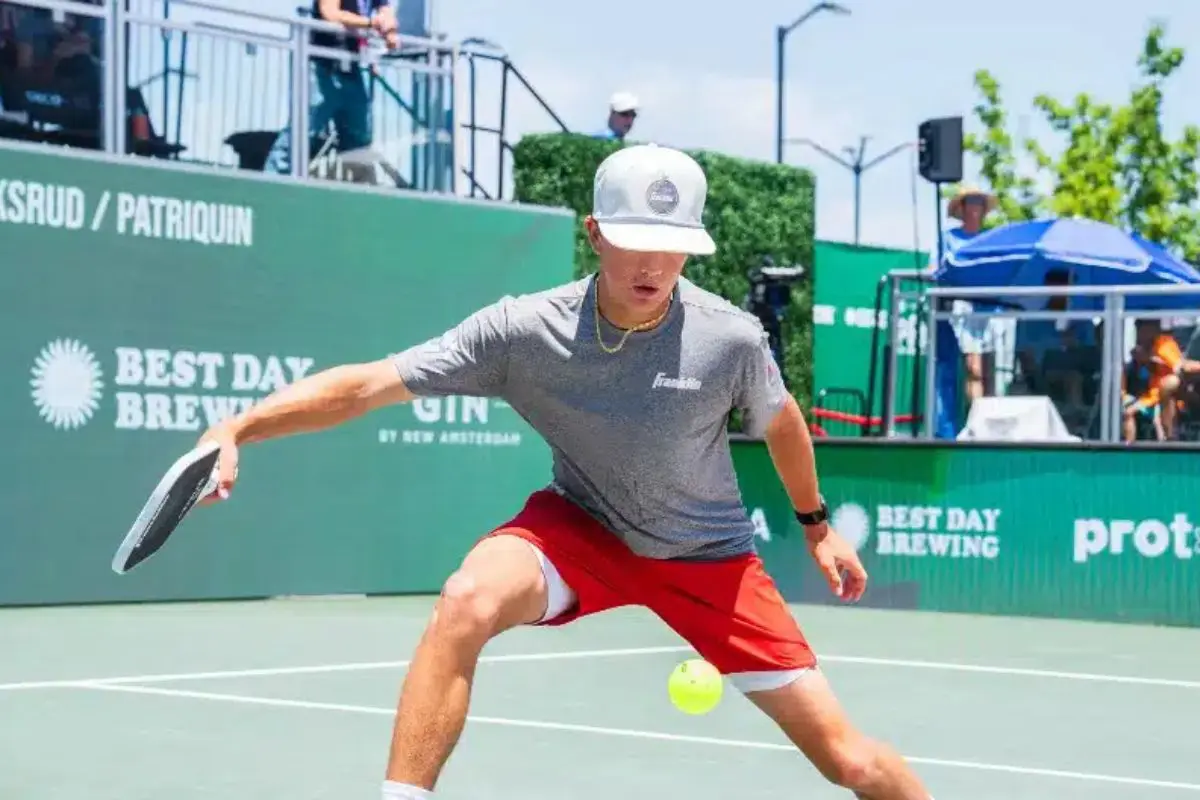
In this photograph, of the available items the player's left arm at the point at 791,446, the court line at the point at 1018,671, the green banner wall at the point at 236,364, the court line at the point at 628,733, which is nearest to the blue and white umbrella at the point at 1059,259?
the green banner wall at the point at 236,364

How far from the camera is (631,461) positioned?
5152mm

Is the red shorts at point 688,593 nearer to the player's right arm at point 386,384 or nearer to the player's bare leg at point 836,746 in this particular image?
the player's bare leg at point 836,746

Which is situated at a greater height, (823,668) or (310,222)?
(310,222)

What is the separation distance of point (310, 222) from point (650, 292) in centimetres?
1018

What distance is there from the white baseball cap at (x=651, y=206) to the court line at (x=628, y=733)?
10.5 feet

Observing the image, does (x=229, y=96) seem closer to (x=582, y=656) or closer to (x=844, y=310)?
(x=582, y=656)

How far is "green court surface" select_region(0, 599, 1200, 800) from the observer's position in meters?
6.96

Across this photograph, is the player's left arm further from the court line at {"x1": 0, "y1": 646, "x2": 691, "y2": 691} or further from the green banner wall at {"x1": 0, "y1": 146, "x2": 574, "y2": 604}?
the green banner wall at {"x1": 0, "y1": 146, "x2": 574, "y2": 604}

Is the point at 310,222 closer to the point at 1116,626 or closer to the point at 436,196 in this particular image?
the point at 436,196

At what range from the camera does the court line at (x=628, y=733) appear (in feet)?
23.9

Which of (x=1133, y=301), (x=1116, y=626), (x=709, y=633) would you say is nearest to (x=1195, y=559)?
(x=1116, y=626)

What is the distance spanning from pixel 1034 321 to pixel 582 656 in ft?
15.1

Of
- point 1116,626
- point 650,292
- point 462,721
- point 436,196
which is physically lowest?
point 1116,626

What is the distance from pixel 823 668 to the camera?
10.7 meters
